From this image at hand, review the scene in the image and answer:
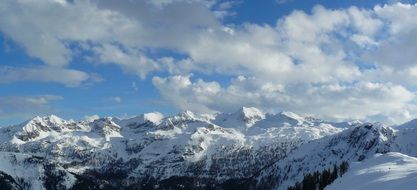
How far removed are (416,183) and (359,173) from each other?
61.4m

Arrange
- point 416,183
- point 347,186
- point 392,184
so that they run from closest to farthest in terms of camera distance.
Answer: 1. point 416,183
2. point 392,184
3. point 347,186

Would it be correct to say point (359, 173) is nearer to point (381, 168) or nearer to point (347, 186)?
point (381, 168)

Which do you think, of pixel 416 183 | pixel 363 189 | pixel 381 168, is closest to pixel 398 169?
pixel 381 168

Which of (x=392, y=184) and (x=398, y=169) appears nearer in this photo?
(x=392, y=184)

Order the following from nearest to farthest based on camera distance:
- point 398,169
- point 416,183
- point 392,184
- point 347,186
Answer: point 416,183 → point 392,184 → point 347,186 → point 398,169

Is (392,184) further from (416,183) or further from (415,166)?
(415,166)

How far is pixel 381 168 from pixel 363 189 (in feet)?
143

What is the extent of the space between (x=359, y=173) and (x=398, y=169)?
1223cm

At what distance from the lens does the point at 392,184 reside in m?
147

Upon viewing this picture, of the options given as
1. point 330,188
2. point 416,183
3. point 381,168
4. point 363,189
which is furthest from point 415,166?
point 416,183

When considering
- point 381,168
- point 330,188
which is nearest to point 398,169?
point 381,168

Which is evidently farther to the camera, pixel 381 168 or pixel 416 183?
pixel 381 168

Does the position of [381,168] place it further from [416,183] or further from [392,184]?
[416,183]

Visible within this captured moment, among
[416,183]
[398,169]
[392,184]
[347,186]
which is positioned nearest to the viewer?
[416,183]
